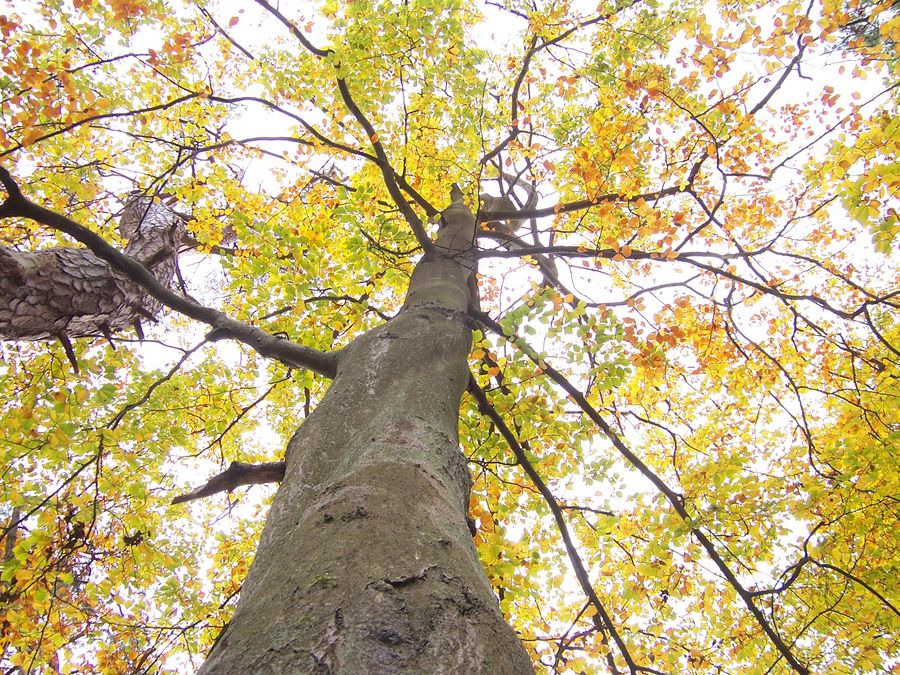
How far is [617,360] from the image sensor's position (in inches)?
142

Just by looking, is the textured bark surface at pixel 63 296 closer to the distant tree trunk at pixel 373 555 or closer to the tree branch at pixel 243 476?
the tree branch at pixel 243 476

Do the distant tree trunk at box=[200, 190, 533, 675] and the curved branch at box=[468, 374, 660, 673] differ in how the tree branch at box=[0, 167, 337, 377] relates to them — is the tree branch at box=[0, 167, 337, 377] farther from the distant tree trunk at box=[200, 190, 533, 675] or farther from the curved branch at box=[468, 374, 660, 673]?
the curved branch at box=[468, 374, 660, 673]

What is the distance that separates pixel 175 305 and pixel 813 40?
5.32 m

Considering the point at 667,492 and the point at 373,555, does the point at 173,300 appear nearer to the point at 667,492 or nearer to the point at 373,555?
the point at 373,555

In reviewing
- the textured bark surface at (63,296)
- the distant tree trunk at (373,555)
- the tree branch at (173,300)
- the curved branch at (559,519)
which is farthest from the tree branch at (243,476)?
the textured bark surface at (63,296)

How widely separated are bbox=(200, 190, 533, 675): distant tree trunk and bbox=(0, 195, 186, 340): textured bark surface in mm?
2610

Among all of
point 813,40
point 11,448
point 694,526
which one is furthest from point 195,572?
point 813,40

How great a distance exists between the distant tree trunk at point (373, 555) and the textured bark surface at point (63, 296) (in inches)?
103

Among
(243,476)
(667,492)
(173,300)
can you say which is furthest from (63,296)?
(667,492)

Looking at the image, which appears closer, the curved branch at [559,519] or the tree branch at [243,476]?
the tree branch at [243,476]

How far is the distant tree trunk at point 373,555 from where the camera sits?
0.95 meters

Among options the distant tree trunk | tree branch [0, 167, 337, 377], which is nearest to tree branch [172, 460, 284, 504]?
the distant tree trunk

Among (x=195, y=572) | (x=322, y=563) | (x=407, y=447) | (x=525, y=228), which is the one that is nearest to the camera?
(x=322, y=563)

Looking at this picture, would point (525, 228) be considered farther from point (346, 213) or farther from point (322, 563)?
point (322, 563)
